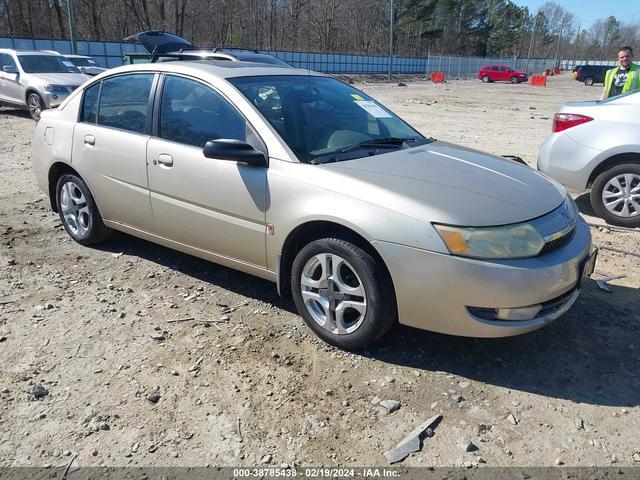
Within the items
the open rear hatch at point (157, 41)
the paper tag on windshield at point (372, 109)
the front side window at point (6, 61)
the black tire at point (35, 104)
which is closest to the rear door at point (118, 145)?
the paper tag on windshield at point (372, 109)

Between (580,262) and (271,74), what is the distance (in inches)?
98.0

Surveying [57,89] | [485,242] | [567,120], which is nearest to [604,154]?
[567,120]

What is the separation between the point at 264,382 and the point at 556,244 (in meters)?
1.83

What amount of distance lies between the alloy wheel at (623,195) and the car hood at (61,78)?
12.5 m

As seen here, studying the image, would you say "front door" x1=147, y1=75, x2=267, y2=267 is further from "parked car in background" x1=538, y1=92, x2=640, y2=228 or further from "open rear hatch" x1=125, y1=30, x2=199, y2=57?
"open rear hatch" x1=125, y1=30, x2=199, y2=57

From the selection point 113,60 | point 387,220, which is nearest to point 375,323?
point 387,220

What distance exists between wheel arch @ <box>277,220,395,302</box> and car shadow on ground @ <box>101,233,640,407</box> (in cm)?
42

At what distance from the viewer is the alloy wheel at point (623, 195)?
5586 millimetres

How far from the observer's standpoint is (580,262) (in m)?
3.10

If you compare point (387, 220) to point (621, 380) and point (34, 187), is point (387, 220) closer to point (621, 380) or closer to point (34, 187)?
point (621, 380)

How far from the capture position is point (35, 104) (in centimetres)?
1351

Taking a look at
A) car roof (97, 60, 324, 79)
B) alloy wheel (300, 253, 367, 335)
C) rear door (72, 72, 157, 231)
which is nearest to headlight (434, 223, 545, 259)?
alloy wheel (300, 253, 367, 335)

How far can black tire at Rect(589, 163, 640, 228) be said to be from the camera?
557cm

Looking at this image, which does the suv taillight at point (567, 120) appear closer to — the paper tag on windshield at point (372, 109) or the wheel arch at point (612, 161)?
the wheel arch at point (612, 161)
